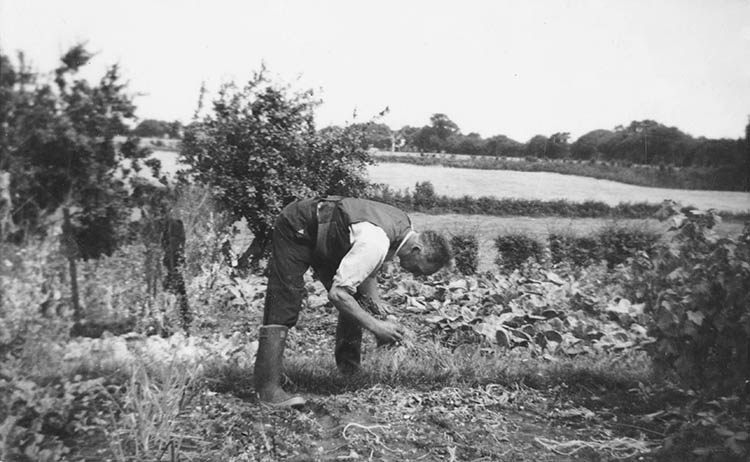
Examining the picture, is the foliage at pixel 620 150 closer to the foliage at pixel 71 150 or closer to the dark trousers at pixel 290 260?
the foliage at pixel 71 150

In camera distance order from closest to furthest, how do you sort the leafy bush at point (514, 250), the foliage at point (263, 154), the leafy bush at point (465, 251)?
1. the foliage at point (263, 154)
2. the leafy bush at point (465, 251)
3. the leafy bush at point (514, 250)

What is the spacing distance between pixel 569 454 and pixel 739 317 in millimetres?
1169

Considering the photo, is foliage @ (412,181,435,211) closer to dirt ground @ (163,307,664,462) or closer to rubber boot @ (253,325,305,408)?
dirt ground @ (163,307,664,462)

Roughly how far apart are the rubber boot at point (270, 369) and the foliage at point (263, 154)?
13.8 feet

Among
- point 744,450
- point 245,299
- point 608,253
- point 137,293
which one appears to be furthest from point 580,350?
point 608,253

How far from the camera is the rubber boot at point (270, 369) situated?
3260 millimetres

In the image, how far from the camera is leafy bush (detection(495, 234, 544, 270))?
36.0 feet

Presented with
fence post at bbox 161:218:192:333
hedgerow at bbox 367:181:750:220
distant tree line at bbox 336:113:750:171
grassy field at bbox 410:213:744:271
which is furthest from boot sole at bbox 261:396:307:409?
hedgerow at bbox 367:181:750:220

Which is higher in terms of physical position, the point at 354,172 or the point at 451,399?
the point at 354,172

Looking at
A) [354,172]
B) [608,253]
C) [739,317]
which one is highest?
[354,172]

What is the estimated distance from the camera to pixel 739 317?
9.46ft

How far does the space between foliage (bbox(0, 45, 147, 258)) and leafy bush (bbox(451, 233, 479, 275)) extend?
6904 mm

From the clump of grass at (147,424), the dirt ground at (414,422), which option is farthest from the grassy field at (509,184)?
the clump of grass at (147,424)

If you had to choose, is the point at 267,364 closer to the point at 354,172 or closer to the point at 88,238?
the point at 88,238
